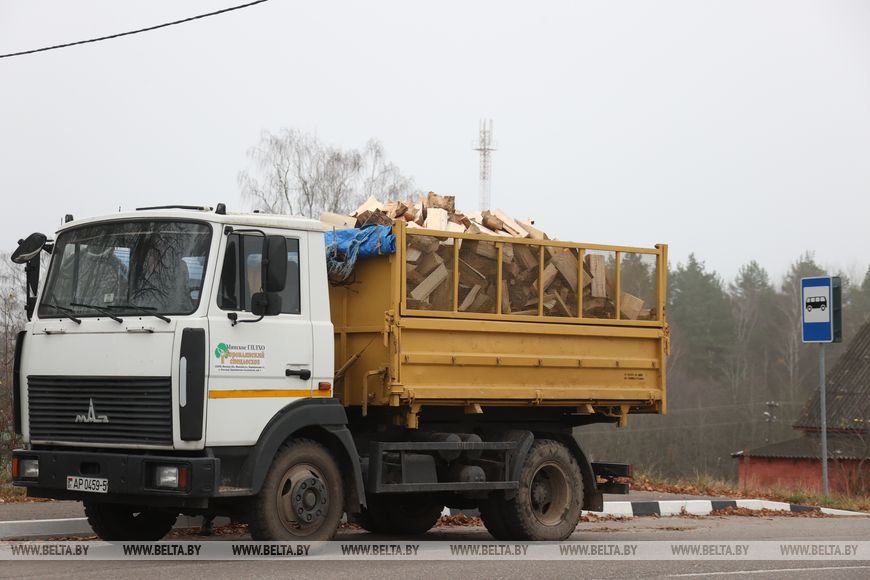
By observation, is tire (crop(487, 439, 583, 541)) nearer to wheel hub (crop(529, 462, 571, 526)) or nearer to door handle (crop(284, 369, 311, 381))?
wheel hub (crop(529, 462, 571, 526))

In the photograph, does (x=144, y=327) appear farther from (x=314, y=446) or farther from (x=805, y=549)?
(x=805, y=549)

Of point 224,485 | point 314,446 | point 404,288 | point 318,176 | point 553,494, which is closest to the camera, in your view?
point 224,485

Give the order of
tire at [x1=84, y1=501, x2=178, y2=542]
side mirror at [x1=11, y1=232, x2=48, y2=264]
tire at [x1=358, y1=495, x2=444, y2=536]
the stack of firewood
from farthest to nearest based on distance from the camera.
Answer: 1. tire at [x1=358, y1=495, x2=444, y2=536]
2. the stack of firewood
3. tire at [x1=84, y1=501, x2=178, y2=542]
4. side mirror at [x1=11, y1=232, x2=48, y2=264]

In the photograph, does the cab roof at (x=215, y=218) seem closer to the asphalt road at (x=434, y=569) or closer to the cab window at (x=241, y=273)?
the cab window at (x=241, y=273)

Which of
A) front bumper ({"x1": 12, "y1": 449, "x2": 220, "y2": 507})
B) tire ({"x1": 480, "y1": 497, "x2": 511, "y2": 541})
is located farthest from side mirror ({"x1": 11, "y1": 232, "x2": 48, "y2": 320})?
tire ({"x1": 480, "y1": 497, "x2": 511, "y2": 541})

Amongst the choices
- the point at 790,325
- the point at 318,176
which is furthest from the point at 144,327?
the point at 790,325

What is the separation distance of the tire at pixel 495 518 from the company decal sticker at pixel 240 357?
324 cm

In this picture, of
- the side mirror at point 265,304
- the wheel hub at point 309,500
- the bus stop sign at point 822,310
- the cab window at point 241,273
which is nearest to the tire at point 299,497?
the wheel hub at point 309,500

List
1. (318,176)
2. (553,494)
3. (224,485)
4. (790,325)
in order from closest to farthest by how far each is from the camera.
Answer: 1. (224,485)
2. (553,494)
3. (318,176)
4. (790,325)

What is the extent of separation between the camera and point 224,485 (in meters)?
9.61

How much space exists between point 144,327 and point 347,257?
232 centimetres

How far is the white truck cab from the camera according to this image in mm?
9523

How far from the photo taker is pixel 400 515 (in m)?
12.9

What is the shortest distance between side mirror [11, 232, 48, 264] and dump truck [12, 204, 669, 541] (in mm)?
18
